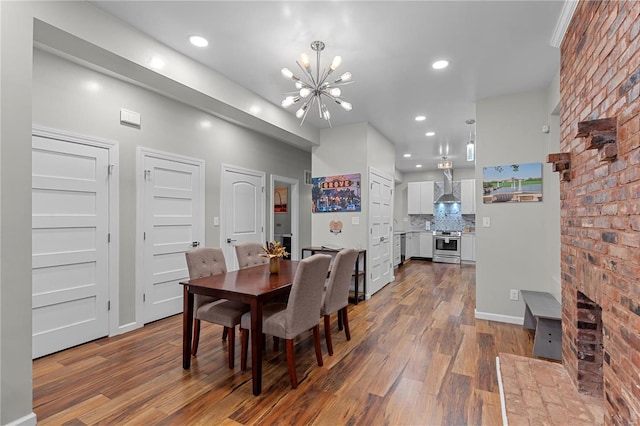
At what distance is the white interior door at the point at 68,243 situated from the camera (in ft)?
8.97

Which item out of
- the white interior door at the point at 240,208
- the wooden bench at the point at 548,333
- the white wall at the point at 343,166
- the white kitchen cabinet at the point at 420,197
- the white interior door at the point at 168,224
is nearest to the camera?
the wooden bench at the point at 548,333

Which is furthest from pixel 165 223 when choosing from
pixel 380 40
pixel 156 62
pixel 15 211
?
pixel 380 40

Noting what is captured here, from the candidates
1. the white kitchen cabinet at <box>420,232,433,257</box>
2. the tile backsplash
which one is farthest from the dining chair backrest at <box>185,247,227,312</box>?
the tile backsplash

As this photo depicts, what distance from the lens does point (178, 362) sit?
105 inches

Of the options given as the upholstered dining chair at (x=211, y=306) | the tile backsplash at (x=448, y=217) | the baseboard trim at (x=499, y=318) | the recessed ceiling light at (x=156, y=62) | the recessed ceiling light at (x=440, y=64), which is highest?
the recessed ceiling light at (x=440, y=64)

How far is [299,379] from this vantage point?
2.39 meters

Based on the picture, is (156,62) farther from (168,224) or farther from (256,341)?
(256,341)

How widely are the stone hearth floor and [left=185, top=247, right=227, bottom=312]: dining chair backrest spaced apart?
240 cm

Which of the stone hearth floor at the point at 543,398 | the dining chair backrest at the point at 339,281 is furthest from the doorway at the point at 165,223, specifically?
the stone hearth floor at the point at 543,398

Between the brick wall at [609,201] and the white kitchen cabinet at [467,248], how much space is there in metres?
6.50

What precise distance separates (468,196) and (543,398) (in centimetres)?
711

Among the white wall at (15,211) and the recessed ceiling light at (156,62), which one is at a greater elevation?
the recessed ceiling light at (156,62)

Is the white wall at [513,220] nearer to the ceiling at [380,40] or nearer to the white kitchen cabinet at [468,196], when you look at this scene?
the ceiling at [380,40]

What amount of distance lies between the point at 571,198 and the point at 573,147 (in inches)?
13.4
